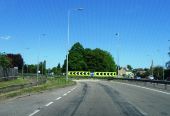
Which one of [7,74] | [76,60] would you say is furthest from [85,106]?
[76,60]

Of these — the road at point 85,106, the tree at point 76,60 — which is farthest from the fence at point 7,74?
the tree at point 76,60

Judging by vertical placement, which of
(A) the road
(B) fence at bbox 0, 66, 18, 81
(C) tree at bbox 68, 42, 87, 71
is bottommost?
(A) the road

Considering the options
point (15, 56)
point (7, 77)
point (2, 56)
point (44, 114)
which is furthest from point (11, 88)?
point (15, 56)

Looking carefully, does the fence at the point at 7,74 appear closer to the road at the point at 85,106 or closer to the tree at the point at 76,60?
the road at the point at 85,106

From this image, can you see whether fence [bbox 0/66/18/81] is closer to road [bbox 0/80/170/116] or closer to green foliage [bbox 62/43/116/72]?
road [bbox 0/80/170/116]

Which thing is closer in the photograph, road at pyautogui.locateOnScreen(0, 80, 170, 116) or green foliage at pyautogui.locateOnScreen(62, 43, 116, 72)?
road at pyautogui.locateOnScreen(0, 80, 170, 116)

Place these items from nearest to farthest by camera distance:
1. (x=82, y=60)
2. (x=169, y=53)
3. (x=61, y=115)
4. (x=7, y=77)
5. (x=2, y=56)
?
(x=61, y=115) < (x=7, y=77) < (x=2, y=56) < (x=169, y=53) < (x=82, y=60)

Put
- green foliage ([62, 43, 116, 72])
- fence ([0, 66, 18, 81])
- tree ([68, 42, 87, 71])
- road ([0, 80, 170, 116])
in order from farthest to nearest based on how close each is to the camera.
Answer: green foliage ([62, 43, 116, 72])
tree ([68, 42, 87, 71])
fence ([0, 66, 18, 81])
road ([0, 80, 170, 116])

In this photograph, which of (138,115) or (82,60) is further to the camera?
(82,60)

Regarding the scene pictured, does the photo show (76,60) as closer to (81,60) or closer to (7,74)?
(81,60)

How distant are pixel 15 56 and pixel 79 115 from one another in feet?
533

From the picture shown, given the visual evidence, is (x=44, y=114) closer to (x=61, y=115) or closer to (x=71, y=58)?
(x=61, y=115)

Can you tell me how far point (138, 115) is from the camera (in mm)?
17344

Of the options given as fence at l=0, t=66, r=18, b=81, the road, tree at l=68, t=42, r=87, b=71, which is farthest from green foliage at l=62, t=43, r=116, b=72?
the road
